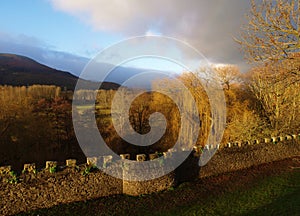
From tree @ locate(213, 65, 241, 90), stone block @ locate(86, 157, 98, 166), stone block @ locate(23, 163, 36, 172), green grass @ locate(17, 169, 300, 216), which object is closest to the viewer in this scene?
stone block @ locate(23, 163, 36, 172)

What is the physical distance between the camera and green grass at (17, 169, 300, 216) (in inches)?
367

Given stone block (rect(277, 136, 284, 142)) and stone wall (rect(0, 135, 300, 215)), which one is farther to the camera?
stone block (rect(277, 136, 284, 142))

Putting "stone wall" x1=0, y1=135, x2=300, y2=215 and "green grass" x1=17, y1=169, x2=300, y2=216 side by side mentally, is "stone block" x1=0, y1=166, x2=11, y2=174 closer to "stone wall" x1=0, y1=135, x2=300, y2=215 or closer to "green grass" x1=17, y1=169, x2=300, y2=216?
"stone wall" x1=0, y1=135, x2=300, y2=215

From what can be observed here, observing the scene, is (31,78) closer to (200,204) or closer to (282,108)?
(282,108)

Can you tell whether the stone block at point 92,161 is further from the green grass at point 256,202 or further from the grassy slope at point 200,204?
the green grass at point 256,202

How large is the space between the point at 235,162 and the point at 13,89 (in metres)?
29.0

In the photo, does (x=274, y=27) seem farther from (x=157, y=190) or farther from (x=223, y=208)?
(x=157, y=190)

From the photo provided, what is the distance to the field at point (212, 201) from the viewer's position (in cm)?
937

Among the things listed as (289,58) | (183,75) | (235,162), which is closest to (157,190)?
(235,162)

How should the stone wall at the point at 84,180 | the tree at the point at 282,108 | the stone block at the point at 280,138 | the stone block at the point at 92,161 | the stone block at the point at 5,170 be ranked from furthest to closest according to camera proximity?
the tree at the point at 282,108, the stone block at the point at 280,138, the stone block at the point at 92,161, the stone wall at the point at 84,180, the stone block at the point at 5,170

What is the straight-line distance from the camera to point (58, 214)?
29.5 feet

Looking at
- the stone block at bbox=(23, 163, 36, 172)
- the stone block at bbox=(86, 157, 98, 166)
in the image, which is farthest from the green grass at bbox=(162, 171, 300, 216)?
the stone block at bbox=(23, 163, 36, 172)

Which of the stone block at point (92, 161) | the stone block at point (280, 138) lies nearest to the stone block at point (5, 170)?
the stone block at point (92, 161)

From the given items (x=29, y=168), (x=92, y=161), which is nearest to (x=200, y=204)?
(x=92, y=161)
